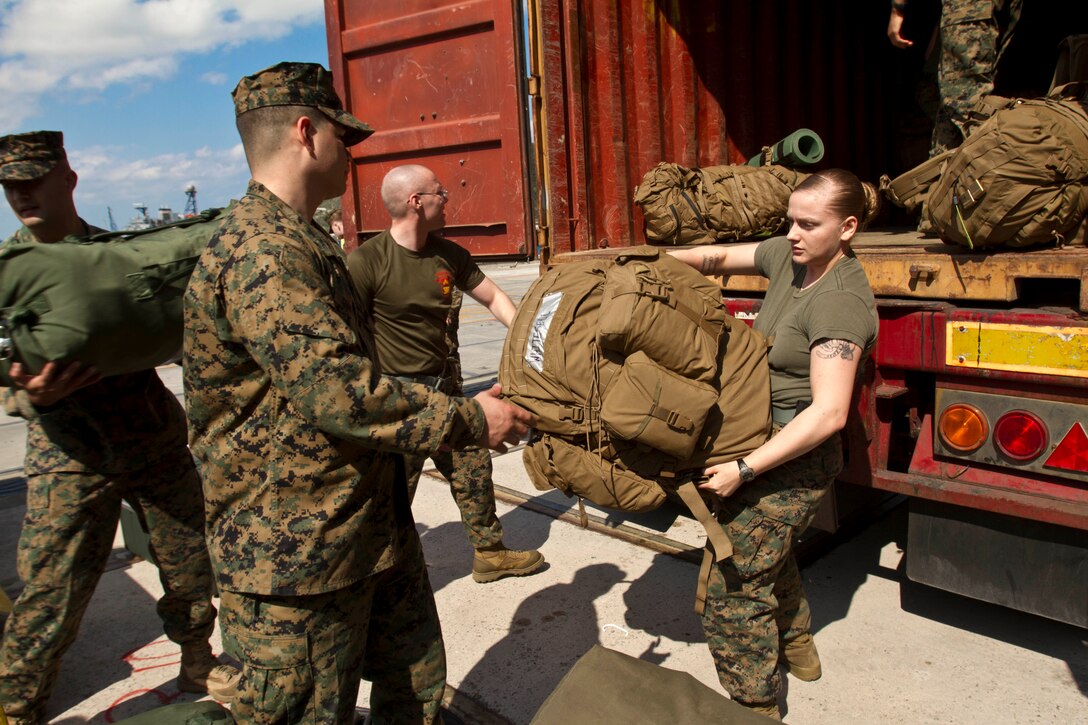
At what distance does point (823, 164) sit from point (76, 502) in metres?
4.50

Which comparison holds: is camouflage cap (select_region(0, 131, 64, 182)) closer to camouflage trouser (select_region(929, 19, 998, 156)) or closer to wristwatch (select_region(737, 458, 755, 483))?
wristwatch (select_region(737, 458, 755, 483))

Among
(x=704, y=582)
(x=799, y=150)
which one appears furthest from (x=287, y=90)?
(x=799, y=150)

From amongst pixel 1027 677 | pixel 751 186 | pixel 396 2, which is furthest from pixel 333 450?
pixel 396 2

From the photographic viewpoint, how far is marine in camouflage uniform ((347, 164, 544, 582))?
10.0ft

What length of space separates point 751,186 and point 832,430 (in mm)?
1999

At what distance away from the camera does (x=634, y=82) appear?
4.00 meters

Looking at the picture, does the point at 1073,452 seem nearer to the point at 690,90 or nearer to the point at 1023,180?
the point at 1023,180

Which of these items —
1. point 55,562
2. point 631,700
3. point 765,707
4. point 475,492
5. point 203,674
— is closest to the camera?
point 631,700

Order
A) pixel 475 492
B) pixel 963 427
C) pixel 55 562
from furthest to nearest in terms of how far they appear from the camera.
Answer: pixel 475 492, pixel 963 427, pixel 55 562

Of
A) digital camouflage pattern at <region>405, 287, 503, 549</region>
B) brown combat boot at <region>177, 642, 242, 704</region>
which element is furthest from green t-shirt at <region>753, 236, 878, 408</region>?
brown combat boot at <region>177, 642, 242, 704</region>

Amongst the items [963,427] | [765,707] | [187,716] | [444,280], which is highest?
[444,280]

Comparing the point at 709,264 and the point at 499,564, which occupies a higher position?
the point at 709,264

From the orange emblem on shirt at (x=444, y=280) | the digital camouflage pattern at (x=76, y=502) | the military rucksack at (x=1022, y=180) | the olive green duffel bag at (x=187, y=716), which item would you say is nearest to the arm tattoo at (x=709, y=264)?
the military rucksack at (x=1022, y=180)

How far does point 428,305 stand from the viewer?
10.3 ft
